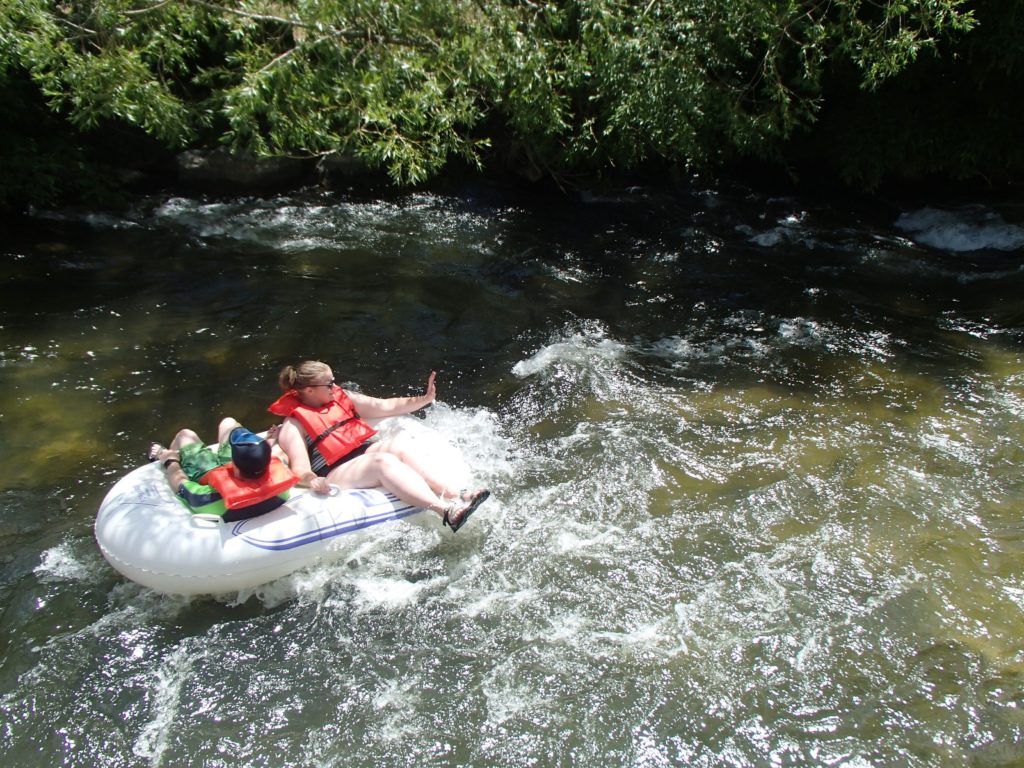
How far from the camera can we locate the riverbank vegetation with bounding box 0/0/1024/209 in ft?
21.4

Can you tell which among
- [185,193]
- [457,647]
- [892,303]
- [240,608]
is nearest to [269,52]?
[185,193]

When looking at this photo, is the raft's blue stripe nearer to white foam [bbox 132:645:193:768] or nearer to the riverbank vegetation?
white foam [bbox 132:645:193:768]

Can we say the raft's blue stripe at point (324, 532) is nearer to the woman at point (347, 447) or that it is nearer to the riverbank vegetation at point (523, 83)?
the woman at point (347, 447)

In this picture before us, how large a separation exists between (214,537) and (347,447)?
991 millimetres

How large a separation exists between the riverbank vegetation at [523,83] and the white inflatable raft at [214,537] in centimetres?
333

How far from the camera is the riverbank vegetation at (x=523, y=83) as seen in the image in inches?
257

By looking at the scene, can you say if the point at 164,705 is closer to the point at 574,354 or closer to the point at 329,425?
the point at 329,425

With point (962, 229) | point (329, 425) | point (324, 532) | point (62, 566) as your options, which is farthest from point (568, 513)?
point (962, 229)

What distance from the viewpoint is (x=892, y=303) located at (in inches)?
275

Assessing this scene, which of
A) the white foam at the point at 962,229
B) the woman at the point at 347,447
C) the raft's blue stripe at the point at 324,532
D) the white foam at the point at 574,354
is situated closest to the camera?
the raft's blue stripe at the point at 324,532

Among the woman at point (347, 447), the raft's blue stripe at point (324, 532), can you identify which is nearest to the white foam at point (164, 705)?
the raft's blue stripe at point (324, 532)

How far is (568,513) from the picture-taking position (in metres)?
4.44

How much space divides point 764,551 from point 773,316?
10.8ft

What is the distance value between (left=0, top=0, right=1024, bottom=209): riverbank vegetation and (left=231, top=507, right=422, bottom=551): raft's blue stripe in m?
3.30
